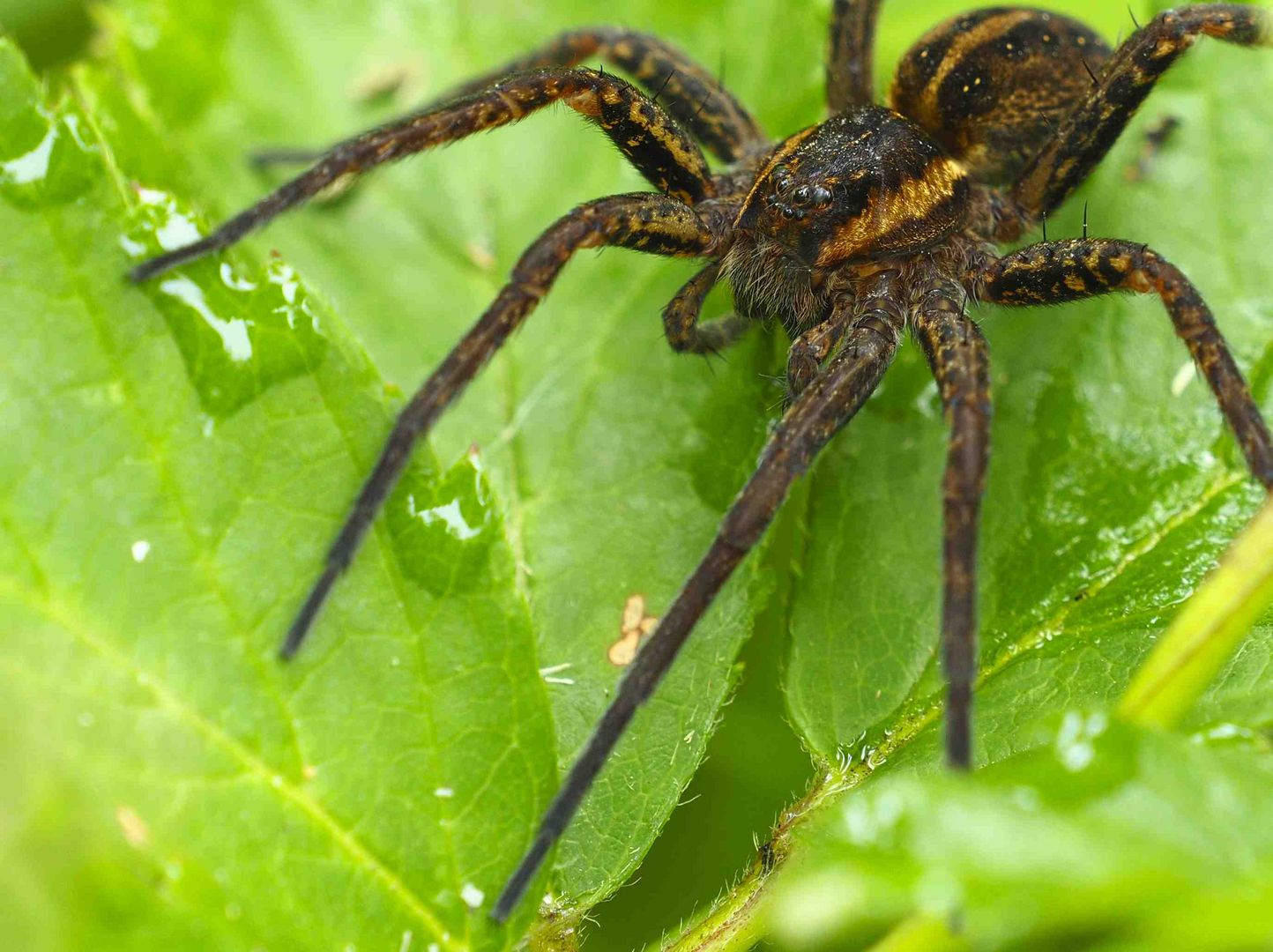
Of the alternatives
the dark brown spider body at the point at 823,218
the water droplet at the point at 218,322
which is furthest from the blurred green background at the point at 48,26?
the dark brown spider body at the point at 823,218

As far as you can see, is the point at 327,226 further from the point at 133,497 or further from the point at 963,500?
the point at 963,500

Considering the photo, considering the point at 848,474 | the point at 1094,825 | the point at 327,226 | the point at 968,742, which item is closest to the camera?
the point at 1094,825

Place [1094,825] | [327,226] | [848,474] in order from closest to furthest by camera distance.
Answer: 1. [1094,825]
2. [848,474]
3. [327,226]

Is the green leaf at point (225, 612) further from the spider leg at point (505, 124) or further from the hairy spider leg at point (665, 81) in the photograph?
the hairy spider leg at point (665, 81)

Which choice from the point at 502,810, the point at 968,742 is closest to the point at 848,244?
the point at 968,742

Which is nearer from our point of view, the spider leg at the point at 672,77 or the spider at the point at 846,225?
the spider at the point at 846,225

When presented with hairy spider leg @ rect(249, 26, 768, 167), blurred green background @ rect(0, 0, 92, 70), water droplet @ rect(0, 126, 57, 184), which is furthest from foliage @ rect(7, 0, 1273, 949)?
blurred green background @ rect(0, 0, 92, 70)
